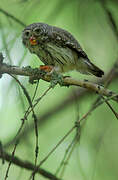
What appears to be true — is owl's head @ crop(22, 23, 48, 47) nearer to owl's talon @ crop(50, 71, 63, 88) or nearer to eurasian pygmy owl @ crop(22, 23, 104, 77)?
eurasian pygmy owl @ crop(22, 23, 104, 77)

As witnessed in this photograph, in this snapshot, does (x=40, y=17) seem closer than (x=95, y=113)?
Yes

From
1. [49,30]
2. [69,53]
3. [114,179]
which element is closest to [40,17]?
[49,30]

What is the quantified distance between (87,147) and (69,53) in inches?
45.8

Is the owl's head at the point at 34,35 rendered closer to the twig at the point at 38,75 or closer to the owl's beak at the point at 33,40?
the owl's beak at the point at 33,40

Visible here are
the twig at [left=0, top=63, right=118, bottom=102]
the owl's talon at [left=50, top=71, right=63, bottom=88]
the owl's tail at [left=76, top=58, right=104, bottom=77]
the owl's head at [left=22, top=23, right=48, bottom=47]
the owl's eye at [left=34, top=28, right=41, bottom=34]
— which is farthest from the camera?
the owl's tail at [left=76, top=58, right=104, bottom=77]

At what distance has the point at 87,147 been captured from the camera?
13.5 ft

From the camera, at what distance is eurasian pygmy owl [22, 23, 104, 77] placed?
Answer: 162 inches

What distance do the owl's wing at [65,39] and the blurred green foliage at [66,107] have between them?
0.11 m

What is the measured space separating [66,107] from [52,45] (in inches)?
37.5

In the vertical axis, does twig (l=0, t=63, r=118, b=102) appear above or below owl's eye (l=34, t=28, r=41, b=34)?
below

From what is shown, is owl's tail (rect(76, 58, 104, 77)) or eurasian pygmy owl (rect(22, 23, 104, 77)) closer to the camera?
eurasian pygmy owl (rect(22, 23, 104, 77))

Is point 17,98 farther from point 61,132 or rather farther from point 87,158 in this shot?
point 61,132

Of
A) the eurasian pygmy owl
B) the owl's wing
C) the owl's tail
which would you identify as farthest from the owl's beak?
the owl's tail

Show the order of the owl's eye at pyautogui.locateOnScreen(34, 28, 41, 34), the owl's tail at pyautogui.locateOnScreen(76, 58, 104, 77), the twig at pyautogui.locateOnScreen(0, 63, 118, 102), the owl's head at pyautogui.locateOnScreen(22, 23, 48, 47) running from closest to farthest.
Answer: the twig at pyautogui.locateOnScreen(0, 63, 118, 102) → the owl's head at pyautogui.locateOnScreen(22, 23, 48, 47) → the owl's eye at pyautogui.locateOnScreen(34, 28, 41, 34) → the owl's tail at pyautogui.locateOnScreen(76, 58, 104, 77)
